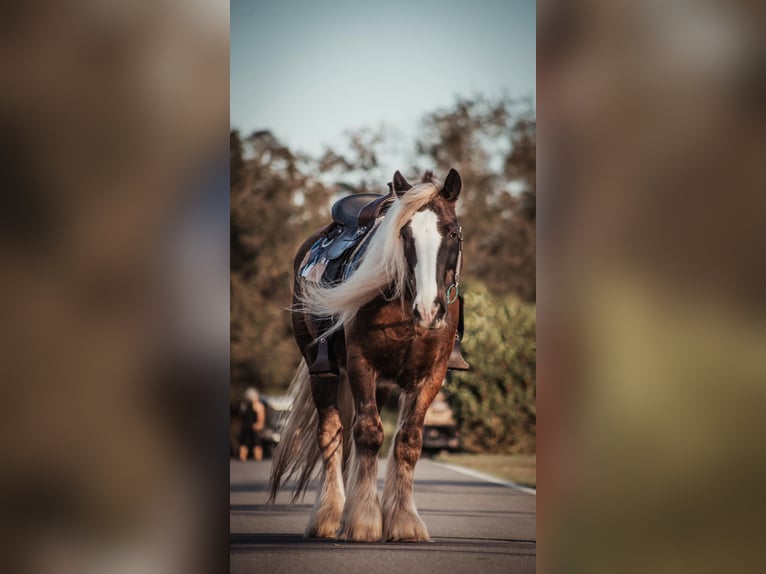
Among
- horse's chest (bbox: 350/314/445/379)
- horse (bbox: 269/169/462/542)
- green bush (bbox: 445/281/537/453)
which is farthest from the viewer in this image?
green bush (bbox: 445/281/537/453)

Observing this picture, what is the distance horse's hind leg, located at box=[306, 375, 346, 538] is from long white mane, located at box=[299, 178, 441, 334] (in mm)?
1073

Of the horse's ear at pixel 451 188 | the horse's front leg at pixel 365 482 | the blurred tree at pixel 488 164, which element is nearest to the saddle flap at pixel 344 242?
the horse's ear at pixel 451 188

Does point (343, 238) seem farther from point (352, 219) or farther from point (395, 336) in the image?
point (395, 336)

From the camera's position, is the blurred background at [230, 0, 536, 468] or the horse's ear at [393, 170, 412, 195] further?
the blurred background at [230, 0, 536, 468]

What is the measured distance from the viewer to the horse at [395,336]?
7094 millimetres

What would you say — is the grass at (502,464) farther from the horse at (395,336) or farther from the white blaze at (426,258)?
the white blaze at (426,258)

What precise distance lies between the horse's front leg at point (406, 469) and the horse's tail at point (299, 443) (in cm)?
148

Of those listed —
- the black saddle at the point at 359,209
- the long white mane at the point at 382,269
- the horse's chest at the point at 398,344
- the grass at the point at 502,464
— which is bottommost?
the grass at the point at 502,464

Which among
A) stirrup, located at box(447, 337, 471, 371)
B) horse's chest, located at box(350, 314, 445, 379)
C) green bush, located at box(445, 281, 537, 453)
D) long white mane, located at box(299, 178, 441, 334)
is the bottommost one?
green bush, located at box(445, 281, 537, 453)

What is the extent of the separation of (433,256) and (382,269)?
540mm

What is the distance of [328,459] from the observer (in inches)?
337

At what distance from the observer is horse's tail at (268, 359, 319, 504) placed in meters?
9.09

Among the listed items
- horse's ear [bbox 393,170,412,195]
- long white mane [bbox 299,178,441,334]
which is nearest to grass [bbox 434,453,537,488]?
long white mane [bbox 299,178,441,334]
